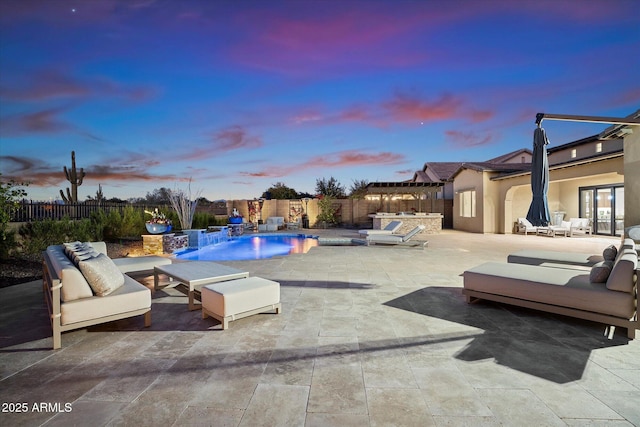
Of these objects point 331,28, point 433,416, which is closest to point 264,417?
point 433,416

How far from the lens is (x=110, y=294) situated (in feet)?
9.82

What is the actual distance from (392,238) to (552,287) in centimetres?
655

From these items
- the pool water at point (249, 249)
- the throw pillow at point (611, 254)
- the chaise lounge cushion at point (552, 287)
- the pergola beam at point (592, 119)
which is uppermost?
the pergola beam at point (592, 119)

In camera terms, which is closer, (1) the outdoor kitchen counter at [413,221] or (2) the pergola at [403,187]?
(1) the outdoor kitchen counter at [413,221]

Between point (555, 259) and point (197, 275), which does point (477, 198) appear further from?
point (197, 275)

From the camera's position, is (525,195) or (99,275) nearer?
(99,275)

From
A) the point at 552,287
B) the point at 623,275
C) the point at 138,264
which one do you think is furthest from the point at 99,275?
the point at 623,275

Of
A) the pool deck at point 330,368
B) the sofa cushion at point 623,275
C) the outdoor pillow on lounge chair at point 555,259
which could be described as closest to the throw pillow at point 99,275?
the pool deck at point 330,368

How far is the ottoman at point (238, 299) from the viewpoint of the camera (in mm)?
3133

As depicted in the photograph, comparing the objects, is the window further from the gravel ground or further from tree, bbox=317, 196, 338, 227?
the gravel ground

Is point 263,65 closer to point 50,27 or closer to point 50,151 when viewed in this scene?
point 50,27

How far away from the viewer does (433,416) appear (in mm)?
1742

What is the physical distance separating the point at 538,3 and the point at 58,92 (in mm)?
14446

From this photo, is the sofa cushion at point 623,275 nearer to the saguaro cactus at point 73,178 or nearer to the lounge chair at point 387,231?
the lounge chair at point 387,231
